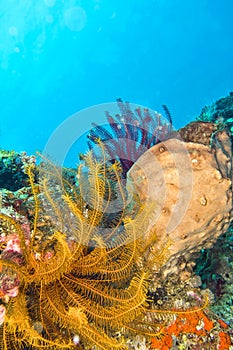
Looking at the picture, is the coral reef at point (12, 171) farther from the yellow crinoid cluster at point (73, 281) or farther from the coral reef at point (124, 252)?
the yellow crinoid cluster at point (73, 281)

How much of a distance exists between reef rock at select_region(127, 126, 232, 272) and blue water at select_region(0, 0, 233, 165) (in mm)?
96931

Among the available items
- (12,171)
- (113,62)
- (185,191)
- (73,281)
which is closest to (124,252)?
(73,281)

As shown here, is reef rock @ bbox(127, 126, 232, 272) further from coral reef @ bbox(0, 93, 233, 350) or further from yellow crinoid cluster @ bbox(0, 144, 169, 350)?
yellow crinoid cluster @ bbox(0, 144, 169, 350)

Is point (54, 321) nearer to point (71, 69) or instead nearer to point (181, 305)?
point (181, 305)

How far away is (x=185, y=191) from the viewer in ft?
10.3

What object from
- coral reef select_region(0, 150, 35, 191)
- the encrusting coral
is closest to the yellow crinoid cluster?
the encrusting coral

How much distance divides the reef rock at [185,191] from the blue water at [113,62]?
9693 centimetres

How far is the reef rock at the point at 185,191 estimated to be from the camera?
123 inches

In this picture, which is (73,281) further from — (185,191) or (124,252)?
(185,191)

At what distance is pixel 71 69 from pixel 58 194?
121m

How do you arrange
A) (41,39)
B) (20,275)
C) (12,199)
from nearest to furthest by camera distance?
(20,275), (12,199), (41,39)

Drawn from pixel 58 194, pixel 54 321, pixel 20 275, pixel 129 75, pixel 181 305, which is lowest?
pixel 181 305

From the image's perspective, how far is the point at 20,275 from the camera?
7.77 feet

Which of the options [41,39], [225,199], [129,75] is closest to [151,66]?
[129,75]
